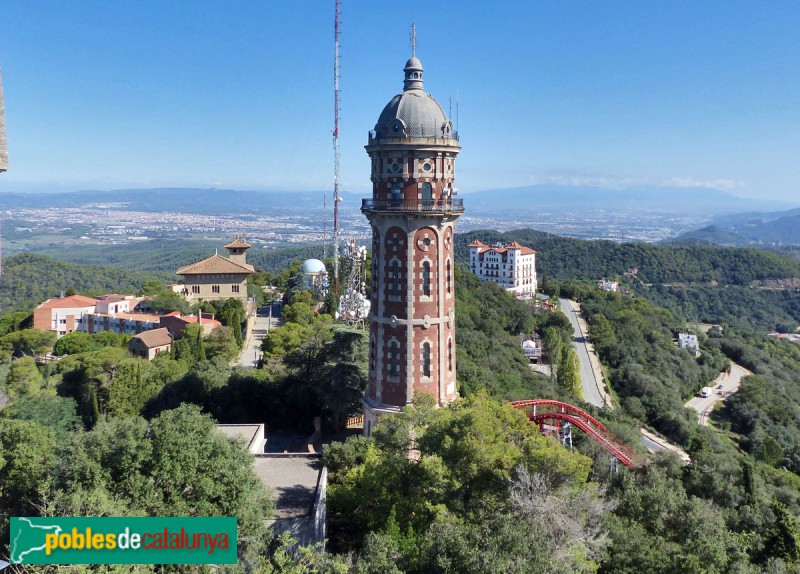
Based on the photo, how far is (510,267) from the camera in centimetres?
11081

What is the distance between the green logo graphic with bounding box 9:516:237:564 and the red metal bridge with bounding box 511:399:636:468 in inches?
707

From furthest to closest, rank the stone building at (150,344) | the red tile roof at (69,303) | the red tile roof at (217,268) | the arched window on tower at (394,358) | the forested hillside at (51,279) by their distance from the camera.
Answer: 1. the forested hillside at (51,279)
2. the red tile roof at (217,268)
3. the red tile roof at (69,303)
4. the stone building at (150,344)
5. the arched window on tower at (394,358)

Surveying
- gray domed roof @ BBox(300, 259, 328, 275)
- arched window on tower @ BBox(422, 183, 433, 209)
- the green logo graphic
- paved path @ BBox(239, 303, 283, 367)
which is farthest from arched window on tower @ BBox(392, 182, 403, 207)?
gray domed roof @ BBox(300, 259, 328, 275)

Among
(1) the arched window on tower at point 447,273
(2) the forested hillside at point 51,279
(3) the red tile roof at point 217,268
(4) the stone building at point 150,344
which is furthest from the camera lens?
(2) the forested hillside at point 51,279

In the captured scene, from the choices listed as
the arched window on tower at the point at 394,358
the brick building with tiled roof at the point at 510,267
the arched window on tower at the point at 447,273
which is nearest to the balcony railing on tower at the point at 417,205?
the arched window on tower at the point at 447,273

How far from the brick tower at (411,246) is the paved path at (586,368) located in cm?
3668

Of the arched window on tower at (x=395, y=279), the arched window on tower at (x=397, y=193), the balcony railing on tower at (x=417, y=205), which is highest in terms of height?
the arched window on tower at (x=397, y=193)

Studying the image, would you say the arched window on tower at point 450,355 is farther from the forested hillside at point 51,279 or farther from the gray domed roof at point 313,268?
the forested hillside at point 51,279

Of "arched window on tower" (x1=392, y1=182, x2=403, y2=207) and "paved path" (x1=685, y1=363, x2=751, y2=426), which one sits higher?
"arched window on tower" (x1=392, y1=182, x2=403, y2=207)

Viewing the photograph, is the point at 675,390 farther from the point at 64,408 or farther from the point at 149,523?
the point at 149,523

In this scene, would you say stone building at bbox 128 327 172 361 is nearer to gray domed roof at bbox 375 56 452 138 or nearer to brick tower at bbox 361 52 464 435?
brick tower at bbox 361 52 464 435

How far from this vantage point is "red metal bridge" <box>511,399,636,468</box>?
29.8 meters

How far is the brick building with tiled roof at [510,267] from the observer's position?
110375 millimetres

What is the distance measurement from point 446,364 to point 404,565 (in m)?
12.0
